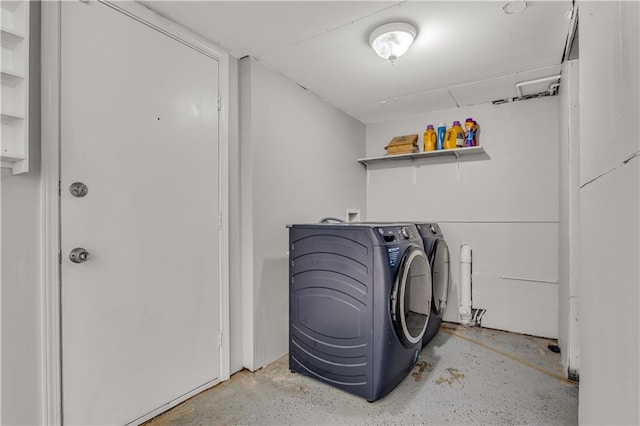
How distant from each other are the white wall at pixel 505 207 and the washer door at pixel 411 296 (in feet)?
3.85

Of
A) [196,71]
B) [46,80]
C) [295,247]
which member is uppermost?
[196,71]

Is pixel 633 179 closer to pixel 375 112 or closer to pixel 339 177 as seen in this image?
pixel 339 177

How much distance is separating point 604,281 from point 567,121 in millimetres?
1833

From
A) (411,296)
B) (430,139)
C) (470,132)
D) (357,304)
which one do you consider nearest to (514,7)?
(470,132)

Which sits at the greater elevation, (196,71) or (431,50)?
(431,50)

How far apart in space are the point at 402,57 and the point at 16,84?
219 centimetres

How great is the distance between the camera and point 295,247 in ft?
7.22

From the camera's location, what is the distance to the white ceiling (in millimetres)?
1705

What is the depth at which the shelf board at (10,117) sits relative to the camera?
118cm

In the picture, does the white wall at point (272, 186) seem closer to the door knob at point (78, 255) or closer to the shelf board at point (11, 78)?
the door knob at point (78, 255)

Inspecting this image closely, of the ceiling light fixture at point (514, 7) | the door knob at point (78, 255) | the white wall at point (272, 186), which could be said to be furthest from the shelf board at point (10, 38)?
the ceiling light fixture at point (514, 7)

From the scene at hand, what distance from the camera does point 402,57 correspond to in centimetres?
223

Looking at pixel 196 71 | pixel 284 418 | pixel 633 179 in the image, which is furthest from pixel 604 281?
pixel 196 71

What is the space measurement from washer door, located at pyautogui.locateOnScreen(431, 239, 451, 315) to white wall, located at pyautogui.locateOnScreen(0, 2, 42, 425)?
2543 millimetres
